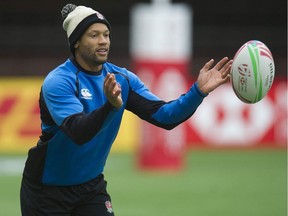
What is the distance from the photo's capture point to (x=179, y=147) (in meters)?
14.0

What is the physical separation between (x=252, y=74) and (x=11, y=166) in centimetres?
899

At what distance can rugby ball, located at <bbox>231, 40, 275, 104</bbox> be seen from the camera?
5.85 m

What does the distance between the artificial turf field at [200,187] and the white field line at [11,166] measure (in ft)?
0.46

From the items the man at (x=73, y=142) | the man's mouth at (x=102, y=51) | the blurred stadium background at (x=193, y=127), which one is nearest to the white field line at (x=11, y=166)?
the blurred stadium background at (x=193, y=127)

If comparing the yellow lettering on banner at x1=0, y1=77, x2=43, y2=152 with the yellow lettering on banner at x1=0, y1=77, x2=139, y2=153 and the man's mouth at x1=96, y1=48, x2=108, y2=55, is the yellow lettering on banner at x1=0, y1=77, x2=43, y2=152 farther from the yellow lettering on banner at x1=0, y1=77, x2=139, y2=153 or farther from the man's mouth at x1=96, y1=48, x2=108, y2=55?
the man's mouth at x1=96, y1=48, x2=108, y2=55

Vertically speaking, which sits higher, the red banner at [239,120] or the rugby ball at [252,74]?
the rugby ball at [252,74]

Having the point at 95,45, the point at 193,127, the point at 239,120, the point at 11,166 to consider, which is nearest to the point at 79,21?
the point at 95,45

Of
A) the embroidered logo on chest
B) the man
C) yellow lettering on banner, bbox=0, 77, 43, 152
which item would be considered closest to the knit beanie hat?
the man

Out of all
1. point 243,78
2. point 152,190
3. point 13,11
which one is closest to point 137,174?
point 152,190

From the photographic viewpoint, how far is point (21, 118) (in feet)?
52.0

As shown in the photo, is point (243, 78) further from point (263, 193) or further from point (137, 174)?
point (137, 174)

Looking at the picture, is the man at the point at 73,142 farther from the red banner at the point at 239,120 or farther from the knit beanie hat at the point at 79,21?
the red banner at the point at 239,120

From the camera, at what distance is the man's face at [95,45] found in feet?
18.0

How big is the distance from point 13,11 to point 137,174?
32.0 ft
